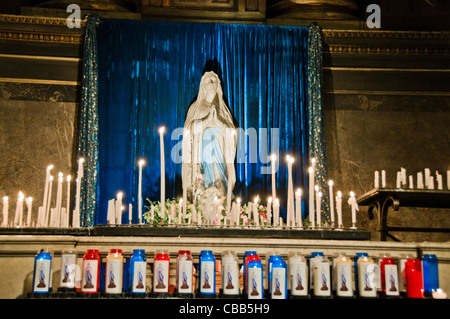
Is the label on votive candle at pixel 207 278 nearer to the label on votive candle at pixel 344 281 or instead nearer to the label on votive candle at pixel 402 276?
the label on votive candle at pixel 344 281

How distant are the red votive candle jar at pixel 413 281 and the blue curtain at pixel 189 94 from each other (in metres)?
5.15

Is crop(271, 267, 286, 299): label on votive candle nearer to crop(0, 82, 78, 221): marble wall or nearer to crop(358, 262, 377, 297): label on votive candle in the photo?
crop(358, 262, 377, 297): label on votive candle

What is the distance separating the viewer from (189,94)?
9.41 m

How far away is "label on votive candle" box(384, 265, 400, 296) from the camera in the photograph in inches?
150

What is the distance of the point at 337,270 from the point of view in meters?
3.84

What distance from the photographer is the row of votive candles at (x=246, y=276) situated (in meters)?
3.74

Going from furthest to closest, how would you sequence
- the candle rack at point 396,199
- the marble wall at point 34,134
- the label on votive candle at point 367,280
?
the marble wall at point 34,134, the candle rack at point 396,199, the label on votive candle at point 367,280

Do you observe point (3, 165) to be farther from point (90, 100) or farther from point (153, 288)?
point (153, 288)

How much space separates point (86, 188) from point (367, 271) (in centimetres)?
565

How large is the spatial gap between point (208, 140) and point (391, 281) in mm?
5375

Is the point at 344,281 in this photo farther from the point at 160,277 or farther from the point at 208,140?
the point at 208,140

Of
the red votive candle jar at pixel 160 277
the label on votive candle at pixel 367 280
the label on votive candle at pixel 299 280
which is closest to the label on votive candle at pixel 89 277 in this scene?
the red votive candle jar at pixel 160 277
